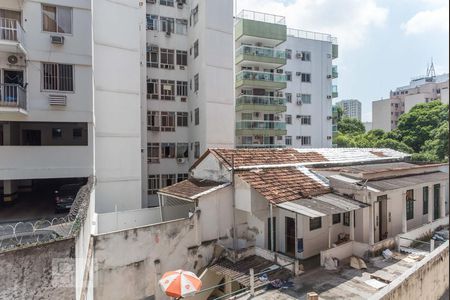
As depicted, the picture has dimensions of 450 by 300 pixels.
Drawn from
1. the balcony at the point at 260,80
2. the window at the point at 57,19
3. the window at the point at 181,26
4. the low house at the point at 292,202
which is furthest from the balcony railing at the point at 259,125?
the window at the point at 57,19

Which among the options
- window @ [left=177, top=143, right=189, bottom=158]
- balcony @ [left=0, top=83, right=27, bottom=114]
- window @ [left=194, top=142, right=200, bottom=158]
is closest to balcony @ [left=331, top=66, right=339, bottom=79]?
window @ [left=194, top=142, right=200, bottom=158]

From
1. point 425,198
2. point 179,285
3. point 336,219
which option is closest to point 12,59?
point 179,285

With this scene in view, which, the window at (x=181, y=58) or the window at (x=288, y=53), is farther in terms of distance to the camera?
the window at (x=288, y=53)

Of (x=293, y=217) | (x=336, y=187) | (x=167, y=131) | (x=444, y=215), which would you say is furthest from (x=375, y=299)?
(x=167, y=131)

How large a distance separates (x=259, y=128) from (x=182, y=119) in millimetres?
6813

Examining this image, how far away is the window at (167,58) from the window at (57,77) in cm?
876

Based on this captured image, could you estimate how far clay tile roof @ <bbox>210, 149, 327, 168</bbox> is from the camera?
49.3 ft

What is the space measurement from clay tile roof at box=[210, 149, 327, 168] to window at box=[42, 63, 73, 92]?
32.2 feet

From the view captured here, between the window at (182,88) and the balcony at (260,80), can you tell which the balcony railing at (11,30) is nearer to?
the window at (182,88)

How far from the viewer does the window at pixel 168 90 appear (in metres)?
25.5

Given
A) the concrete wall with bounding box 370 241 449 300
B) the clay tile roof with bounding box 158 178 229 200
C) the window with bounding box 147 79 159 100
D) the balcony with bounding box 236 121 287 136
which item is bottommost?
the concrete wall with bounding box 370 241 449 300

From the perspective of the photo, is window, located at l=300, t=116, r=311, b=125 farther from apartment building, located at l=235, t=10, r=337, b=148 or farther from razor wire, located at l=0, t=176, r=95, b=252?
razor wire, located at l=0, t=176, r=95, b=252

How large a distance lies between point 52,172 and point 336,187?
15213mm

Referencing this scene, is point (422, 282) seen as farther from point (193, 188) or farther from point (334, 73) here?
point (334, 73)
